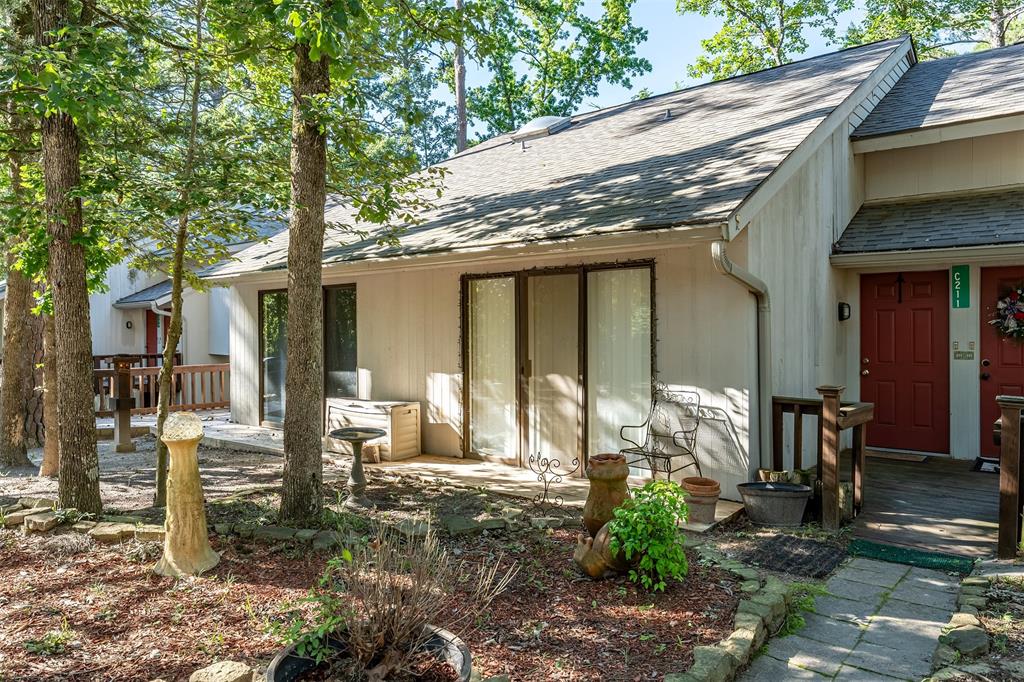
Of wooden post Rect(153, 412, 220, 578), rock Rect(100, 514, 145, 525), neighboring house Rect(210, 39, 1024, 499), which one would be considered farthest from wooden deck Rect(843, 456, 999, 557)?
rock Rect(100, 514, 145, 525)

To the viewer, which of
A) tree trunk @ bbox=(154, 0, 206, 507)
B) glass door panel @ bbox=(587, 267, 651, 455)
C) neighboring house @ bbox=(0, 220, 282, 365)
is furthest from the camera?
neighboring house @ bbox=(0, 220, 282, 365)

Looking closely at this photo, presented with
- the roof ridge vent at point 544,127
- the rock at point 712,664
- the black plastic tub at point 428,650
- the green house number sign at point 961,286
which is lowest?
the rock at point 712,664

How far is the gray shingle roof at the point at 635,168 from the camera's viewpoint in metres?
5.75

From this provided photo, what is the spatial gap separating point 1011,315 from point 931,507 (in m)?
2.61

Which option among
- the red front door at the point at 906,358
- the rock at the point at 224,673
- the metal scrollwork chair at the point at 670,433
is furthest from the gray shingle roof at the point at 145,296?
the rock at the point at 224,673

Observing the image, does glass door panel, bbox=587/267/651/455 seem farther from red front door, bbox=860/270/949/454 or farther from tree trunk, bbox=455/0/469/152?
tree trunk, bbox=455/0/469/152

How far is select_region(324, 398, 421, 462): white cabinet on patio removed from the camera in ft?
24.4

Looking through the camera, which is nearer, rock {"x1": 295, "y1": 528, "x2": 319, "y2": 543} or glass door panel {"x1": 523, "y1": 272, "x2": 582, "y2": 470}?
rock {"x1": 295, "y1": 528, "x2": 319, "y2": 543}

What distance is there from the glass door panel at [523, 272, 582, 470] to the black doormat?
215cm

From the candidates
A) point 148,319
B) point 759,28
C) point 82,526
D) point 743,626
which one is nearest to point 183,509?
point 82,526

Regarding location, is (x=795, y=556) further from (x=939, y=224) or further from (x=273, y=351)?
(x=273, y=351)

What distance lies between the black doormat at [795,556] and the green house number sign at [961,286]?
395cm

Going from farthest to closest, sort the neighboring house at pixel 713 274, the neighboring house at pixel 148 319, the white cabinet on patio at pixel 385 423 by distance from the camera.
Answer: the neighboring house at pixel 148 319
the white cabinet on patio at pixel 385 423
the neighboring house at pixel 713 274

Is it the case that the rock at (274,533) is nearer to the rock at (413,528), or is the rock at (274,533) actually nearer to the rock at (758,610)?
the rock at (413,528)
